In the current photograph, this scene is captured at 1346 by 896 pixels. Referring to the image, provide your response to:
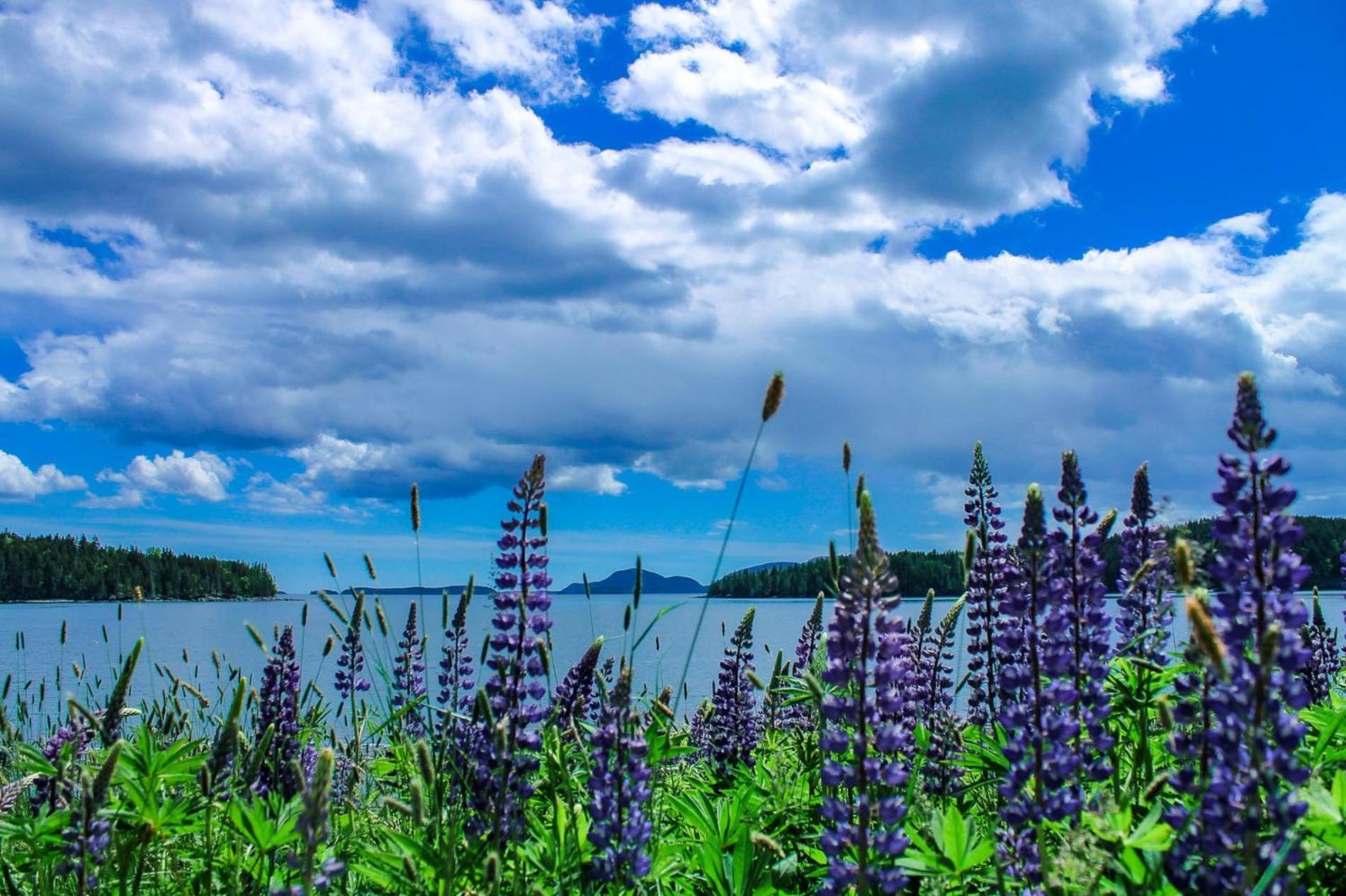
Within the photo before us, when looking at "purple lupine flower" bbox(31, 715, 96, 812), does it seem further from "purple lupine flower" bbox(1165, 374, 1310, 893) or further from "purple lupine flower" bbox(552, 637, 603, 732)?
"purple lupine flower" bbox(1165, 374, 1310, 893)

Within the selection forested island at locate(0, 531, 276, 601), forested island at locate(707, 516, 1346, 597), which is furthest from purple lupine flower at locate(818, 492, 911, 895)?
forested island at locate(0, 531, 276, 601)

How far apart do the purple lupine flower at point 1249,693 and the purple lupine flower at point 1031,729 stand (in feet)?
1.34

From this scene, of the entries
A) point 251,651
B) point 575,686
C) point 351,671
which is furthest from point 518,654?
point 251,651

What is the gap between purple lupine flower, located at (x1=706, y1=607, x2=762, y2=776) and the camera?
24.9ft

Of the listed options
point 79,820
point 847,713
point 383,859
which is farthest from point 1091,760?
point 79,820

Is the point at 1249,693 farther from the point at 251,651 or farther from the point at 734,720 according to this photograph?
the point at 251,651

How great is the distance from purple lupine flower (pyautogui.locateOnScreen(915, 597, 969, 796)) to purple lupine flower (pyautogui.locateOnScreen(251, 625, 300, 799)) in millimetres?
4049

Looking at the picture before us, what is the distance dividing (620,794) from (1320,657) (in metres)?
9.27

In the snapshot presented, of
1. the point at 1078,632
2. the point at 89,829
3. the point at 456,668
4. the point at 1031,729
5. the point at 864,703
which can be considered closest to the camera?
the point at 864,703

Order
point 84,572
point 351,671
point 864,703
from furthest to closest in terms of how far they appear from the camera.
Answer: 1. point 84,572
2. point 351,671
3. point 864,703

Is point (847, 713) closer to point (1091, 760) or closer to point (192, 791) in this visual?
point (1091, 760)

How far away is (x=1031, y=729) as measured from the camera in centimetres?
346

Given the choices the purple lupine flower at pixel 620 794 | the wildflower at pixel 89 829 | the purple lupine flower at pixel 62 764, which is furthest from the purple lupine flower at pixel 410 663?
the purple lupine flower at pixel 620 794

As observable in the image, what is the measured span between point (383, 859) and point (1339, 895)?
3.95 meters
